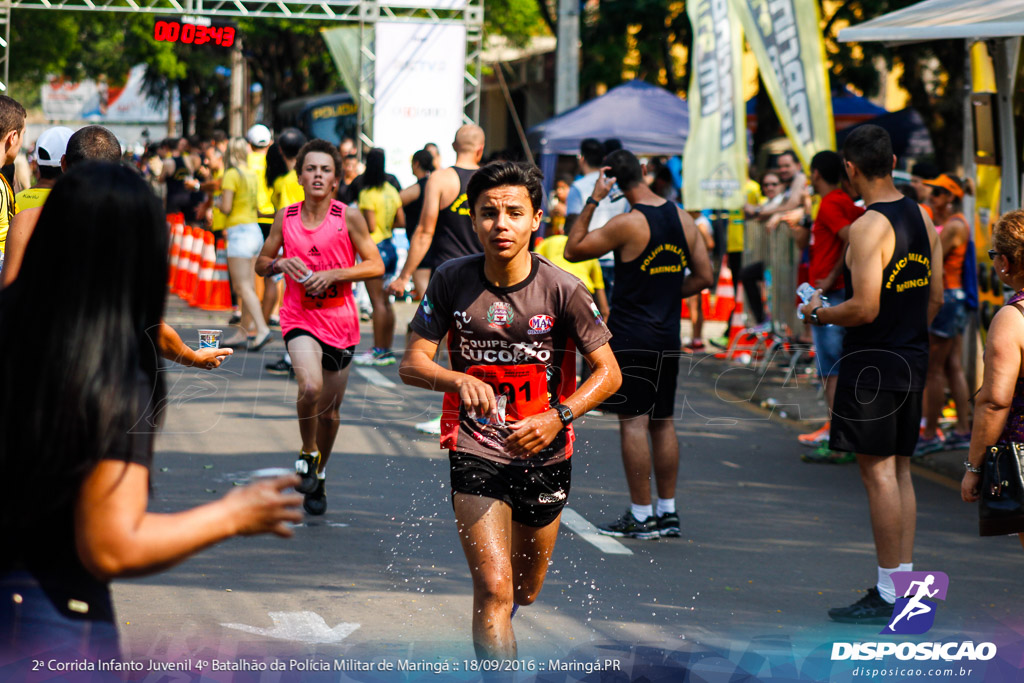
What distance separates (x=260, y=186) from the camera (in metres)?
13.5

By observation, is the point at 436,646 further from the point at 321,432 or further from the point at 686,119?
the point at 686,119

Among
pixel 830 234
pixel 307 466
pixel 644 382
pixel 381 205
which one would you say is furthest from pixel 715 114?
pixel 307 466

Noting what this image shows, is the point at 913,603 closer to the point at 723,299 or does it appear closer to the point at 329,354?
the point at 329,354

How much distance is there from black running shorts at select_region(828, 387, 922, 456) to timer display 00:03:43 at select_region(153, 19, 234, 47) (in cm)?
1717

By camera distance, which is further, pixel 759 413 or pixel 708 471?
pixel 759 413

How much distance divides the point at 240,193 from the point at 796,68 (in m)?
5.90

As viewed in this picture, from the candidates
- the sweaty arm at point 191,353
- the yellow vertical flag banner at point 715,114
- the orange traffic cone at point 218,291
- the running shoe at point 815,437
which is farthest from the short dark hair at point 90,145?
the orange traffic cone at point 218,291

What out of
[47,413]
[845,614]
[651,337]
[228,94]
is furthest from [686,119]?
[228,94]

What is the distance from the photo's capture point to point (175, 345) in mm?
4504

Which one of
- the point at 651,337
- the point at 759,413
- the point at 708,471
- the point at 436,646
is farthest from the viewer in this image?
the point at 759,413

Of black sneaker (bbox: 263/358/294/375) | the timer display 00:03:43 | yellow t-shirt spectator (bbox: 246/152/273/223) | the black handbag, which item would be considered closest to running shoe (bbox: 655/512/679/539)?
the black handbag

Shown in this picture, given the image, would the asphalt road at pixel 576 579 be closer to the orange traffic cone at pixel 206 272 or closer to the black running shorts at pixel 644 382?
the black running shorts at pixel 644 382

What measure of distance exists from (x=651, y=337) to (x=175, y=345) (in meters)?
3.18

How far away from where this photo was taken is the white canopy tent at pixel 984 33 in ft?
23.5
